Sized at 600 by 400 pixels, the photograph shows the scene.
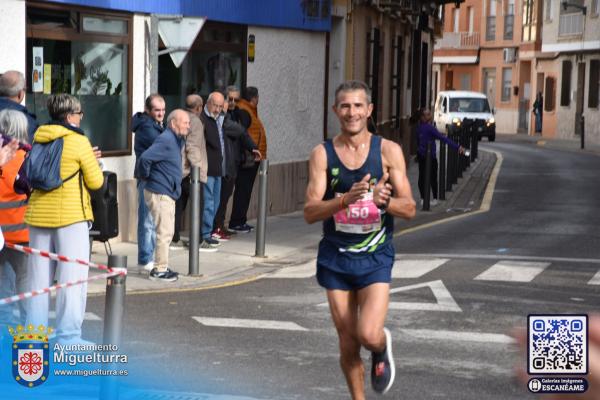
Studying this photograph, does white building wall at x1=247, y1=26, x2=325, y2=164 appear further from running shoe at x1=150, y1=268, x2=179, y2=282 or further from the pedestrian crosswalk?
running shoe at x1=150, y1=268, x2=179, y2=282

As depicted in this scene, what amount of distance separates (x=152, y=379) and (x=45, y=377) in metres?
0.84

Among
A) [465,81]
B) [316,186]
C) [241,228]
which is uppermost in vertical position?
[316,186]

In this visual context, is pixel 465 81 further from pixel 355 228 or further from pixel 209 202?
pixel 355 228

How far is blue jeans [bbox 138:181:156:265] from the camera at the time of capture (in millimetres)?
12930

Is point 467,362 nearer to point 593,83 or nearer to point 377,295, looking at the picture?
point 377,295

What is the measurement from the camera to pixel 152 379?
820 centimetres

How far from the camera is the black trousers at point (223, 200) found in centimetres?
1622

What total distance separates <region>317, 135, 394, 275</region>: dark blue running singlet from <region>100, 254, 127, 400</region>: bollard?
105 centimetres

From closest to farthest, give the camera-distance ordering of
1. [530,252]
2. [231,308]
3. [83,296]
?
[83,296]
[231,308]
[530,252]

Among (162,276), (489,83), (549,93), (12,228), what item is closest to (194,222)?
(162,276)

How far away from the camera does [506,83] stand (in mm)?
73750

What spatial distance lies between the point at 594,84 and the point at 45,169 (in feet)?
158

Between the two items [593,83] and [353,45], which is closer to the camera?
[353,45]

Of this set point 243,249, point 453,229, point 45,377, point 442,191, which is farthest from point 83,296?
point 442,191
